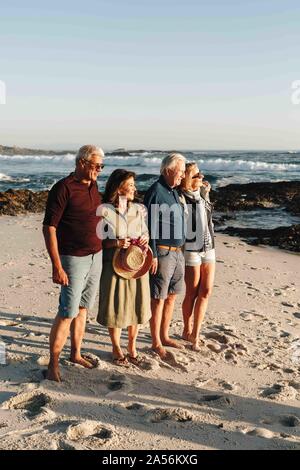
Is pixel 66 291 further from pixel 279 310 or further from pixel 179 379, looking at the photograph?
pixel 279 310

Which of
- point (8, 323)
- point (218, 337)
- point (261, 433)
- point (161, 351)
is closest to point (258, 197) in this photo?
point (218, 337)

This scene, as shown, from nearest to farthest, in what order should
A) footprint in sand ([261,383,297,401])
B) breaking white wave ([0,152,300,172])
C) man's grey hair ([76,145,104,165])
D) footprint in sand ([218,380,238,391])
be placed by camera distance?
man's grey hair ([76,145,104,165]) → footprint in sand ([261,383,297,401]) → footprint in sand ([218,380,238,391]) → breaking white wave ([0,152,300,172])

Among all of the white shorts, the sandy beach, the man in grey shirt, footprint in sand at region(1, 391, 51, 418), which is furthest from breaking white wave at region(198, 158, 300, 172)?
footprint in sand at region(1, 391, 51, 418)

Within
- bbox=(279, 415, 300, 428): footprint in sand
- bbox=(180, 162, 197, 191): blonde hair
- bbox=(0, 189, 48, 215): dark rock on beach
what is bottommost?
bbox=(279, 415, 300, 428): footprint in sand

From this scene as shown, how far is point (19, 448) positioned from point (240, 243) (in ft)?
28.4

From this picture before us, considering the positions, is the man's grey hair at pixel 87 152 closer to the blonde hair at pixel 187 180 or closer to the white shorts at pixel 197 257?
the blonde hair at pixel 187 180

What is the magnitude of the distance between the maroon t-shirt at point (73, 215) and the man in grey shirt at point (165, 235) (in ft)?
2.11

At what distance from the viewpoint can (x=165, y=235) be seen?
14.9ft

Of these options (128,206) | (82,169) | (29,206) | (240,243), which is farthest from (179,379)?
(29,206)

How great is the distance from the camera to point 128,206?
4.28 meters

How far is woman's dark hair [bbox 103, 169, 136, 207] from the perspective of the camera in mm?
4150

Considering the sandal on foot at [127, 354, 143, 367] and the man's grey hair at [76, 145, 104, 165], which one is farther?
the sandal on foot at [127, 354, 143, 367]

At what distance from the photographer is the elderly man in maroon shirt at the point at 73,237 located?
3771 millimetres

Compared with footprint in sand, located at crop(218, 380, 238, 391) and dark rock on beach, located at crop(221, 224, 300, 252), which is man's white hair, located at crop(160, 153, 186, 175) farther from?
dark rock on beach, located at crop(221, 224, 300, 252)
